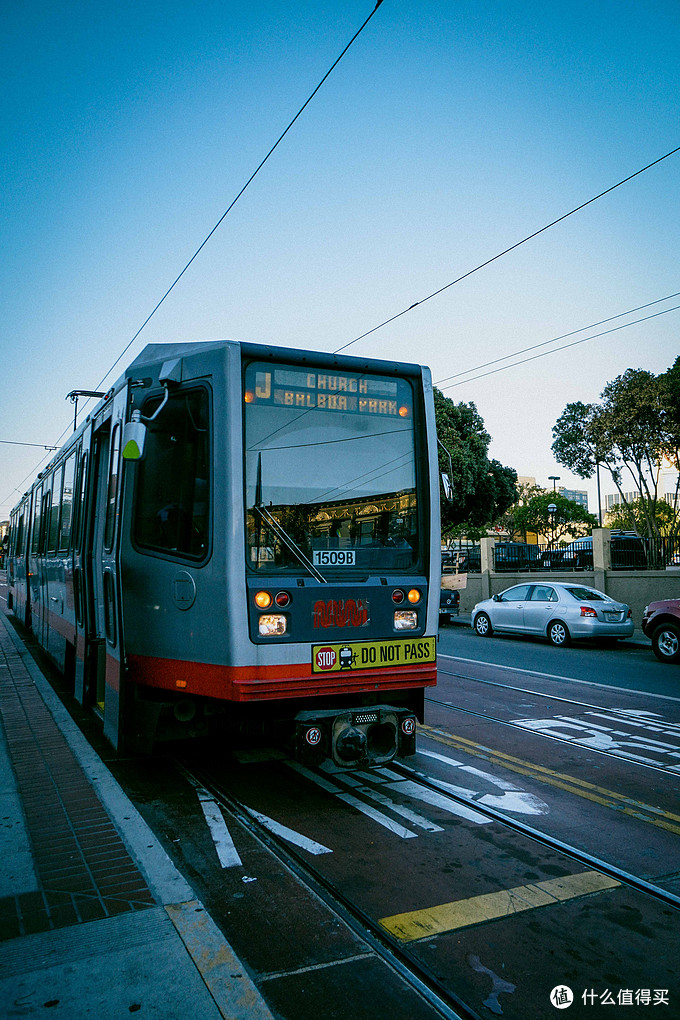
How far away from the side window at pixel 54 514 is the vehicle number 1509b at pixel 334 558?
6123mm

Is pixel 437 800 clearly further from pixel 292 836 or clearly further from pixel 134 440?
pixel 134 440

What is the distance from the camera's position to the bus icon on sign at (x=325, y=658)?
525 centimetres

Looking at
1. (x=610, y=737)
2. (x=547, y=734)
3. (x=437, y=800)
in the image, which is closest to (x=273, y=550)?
(x=437, y=800)

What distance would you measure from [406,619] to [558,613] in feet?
38.8

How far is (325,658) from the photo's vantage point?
5273 mm

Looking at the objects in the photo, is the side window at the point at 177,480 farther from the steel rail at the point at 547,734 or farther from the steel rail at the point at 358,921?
the steel rail at the point at 547,734

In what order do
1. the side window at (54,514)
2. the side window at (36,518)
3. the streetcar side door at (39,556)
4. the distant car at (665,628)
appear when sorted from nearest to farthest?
the side window at (54,514), the streetcar side door at (39,556), the side window at (36,518), the distant car at (665,628)

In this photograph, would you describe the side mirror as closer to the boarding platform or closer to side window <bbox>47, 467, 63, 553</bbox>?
the boarding platform

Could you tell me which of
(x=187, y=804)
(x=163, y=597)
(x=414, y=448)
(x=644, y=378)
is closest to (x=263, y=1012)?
(x=187, y=804)

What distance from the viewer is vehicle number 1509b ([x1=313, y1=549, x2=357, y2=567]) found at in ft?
17.7

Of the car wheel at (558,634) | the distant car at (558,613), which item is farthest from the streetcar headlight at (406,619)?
the car wheel at (558,634)

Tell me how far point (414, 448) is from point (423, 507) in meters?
0.50

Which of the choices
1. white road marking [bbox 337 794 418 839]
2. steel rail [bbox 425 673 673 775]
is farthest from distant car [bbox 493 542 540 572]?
white road marking [bbox 337 794 418 839]

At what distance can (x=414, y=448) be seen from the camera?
19.8 ft
